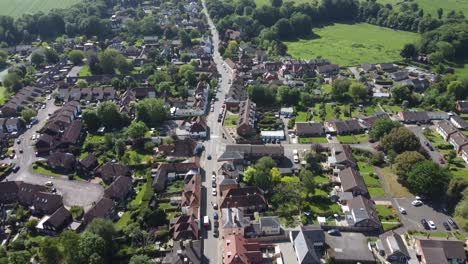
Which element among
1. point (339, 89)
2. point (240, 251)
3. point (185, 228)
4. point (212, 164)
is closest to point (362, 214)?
→ point (240, 251)

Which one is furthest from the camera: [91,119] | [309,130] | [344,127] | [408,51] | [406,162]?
[408,51]

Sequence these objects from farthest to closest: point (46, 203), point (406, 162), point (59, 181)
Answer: point (59, 181)
point (406, 162)
point (46, 203)

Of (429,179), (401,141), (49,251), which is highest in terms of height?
(429,179)

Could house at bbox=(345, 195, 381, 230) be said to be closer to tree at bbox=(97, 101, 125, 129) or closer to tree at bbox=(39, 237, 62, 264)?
tree at bbox=(39, 237, 62, 264)

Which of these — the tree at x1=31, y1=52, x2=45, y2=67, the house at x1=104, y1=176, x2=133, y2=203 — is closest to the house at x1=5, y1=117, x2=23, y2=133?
the house at x1=104, y1=176, x2=133, y2=203

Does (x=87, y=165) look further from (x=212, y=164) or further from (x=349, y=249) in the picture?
(x=349, y=249)

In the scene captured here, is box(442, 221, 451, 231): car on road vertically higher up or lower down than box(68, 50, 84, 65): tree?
higher up
